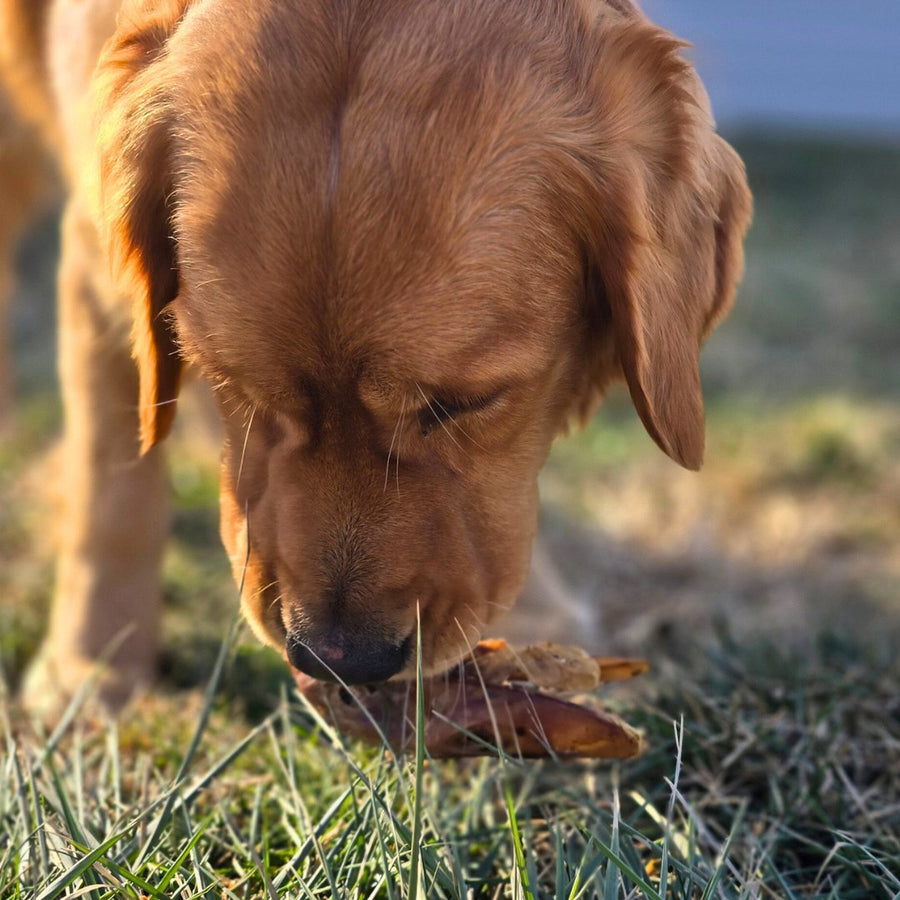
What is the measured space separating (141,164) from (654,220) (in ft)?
3.29

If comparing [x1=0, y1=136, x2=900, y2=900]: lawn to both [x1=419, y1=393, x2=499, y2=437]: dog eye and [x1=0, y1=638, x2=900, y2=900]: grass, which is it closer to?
[x1=0, y1=638, x2=900, y2=900]: grass

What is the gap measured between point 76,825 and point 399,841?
0.60 meters

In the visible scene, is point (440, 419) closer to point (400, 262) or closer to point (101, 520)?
point (400, 262)

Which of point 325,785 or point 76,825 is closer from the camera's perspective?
point 76,825

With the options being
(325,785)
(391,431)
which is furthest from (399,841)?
(391,431)

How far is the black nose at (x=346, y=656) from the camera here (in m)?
1.96

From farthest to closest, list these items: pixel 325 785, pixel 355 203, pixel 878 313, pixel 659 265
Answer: pixel 878 313 < pixel 325 785 < pixel 659 265 < pixel 355 203

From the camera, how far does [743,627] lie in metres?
3.59

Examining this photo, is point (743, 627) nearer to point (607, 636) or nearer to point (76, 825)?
point (607, 636)

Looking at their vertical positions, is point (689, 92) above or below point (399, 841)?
above

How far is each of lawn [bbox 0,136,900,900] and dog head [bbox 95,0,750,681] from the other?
38 centimetres

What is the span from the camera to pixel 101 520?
333 cm

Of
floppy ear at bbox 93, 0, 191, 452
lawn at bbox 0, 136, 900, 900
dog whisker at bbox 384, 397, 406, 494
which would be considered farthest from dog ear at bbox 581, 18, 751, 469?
floppy ear at bbox 93, 0, 191, 452

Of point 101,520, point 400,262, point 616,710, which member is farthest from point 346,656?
point 101,520
